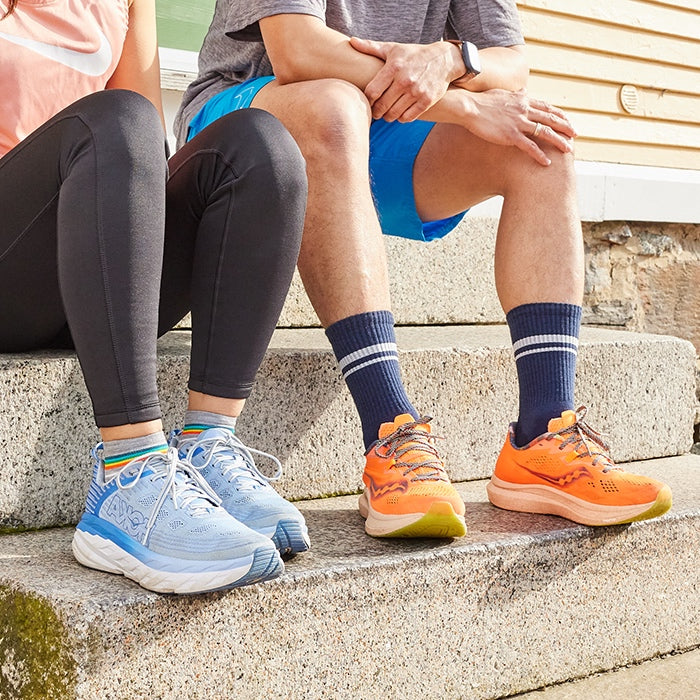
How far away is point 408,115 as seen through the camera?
176 centimetres

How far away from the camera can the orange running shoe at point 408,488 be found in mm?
1399

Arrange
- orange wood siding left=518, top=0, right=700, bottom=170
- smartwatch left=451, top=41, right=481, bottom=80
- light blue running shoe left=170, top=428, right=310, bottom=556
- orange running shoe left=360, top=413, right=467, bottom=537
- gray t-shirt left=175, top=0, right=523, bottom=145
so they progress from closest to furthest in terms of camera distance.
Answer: light blue running shoe left=170, top=428, right=310, bottom=556
orange running shoe left=360, top=413, right=467, bottom=537
smartwatch left=451, top=41, right=481, bottom=80
gray t-shirt left=175, top=0, right=523, bottom=145
orange wood siding left=518, top=0, right=700, bottom=170

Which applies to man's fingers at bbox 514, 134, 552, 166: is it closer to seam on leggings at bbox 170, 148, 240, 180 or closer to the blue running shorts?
the blue running shorts

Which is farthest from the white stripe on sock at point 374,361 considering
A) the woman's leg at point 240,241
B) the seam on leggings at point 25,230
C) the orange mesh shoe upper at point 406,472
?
the seam on leggings at point 25,230

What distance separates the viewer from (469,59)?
185 centimetres

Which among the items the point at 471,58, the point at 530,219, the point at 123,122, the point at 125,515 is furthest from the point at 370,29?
the point at 125,515

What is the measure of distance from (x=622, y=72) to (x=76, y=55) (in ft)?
8.68

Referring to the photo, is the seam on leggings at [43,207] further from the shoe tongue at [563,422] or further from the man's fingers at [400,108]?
the shoe tongue at [563,422]

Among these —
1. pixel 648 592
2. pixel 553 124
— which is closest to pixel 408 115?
pixel 553 124

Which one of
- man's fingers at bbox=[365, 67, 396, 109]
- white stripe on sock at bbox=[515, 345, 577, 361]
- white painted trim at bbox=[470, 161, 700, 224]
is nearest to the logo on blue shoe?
white stripe on sock at bbox=[515, 345, 577, 361]

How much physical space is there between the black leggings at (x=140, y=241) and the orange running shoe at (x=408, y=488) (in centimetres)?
25

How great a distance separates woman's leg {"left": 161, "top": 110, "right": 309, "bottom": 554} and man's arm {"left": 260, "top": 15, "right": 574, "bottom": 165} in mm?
380

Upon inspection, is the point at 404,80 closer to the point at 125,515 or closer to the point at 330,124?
the point at 330,124

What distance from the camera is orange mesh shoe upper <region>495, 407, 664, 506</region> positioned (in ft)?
5.04
